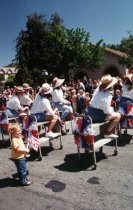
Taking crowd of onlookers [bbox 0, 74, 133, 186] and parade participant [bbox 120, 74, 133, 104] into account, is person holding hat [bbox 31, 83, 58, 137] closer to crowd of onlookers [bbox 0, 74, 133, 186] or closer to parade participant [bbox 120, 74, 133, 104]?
crowd of onlookers [bbox 0, 74, 133, 186]

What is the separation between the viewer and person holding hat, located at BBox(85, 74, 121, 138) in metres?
8.89

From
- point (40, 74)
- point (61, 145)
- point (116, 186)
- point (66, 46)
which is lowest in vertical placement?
point (116, 186)

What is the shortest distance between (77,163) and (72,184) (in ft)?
4.61

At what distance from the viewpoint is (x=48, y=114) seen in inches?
399

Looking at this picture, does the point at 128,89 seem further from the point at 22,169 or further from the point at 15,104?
the point at 22,169

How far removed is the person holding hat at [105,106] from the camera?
8.89 meters

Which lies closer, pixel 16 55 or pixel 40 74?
pixel 40 74

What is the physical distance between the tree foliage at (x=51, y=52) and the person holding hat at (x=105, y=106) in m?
35.0

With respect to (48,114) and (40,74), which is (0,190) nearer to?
(48,114)

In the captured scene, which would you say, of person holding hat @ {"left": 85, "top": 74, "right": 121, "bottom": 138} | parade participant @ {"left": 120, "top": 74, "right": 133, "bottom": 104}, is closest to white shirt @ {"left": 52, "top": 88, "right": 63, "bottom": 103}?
parade participant @ {"left": 120, "top": 74, "right": 133, "bottom": 104}

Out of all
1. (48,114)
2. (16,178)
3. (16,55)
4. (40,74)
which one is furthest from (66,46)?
(16,178)

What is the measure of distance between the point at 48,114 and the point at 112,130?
2.04 meters

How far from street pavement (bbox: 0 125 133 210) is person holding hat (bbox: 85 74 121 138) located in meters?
0.75

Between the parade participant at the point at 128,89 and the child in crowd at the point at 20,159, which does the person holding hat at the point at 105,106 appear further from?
the child in crowd at the point at 20,159
